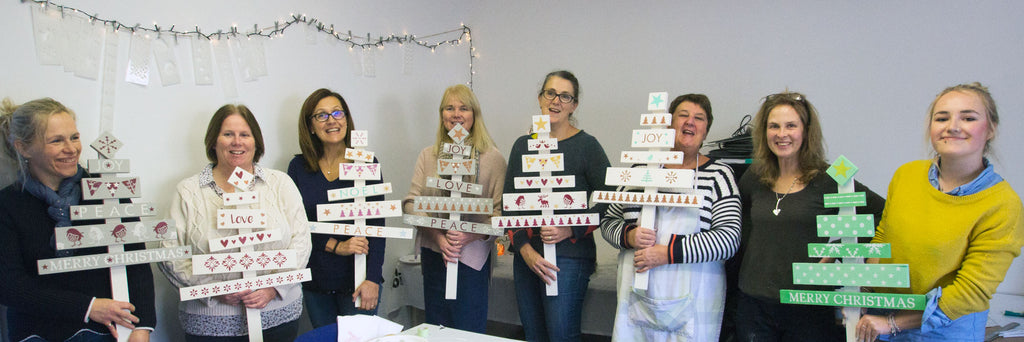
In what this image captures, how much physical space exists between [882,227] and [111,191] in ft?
8.82

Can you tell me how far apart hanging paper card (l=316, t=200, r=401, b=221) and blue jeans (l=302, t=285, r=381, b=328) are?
0.36 meters

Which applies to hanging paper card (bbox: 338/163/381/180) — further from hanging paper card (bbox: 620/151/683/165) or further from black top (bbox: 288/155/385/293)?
hanging paper card (bbox: 620/151/683/165)

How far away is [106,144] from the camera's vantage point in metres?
2.01

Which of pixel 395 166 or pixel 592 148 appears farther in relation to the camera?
pixel 395 166

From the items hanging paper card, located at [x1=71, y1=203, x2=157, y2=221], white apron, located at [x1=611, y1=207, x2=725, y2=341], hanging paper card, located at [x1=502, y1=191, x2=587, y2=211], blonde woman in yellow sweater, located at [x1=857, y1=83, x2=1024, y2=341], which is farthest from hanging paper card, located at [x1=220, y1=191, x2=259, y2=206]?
blonde woman in yellow sweater, located at [x1=857, y1=83, x2=1024, y2=341]

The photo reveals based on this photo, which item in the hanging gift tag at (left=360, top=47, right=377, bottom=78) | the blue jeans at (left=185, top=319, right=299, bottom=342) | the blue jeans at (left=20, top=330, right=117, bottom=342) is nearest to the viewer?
the blue jeans at (left=20, top=330, right=117, bottom=342)

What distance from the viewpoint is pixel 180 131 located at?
2.61 meters

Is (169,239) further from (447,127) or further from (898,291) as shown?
(898,291)

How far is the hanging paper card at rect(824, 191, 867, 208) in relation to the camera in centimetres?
184

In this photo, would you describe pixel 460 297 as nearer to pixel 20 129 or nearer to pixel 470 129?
pixel 470 129

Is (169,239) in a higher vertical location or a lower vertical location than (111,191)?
lower

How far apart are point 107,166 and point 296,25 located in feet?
4.49

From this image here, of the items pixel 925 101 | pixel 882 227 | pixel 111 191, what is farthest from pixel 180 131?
pixel 925 101

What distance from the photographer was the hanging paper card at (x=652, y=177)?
2166 mm
